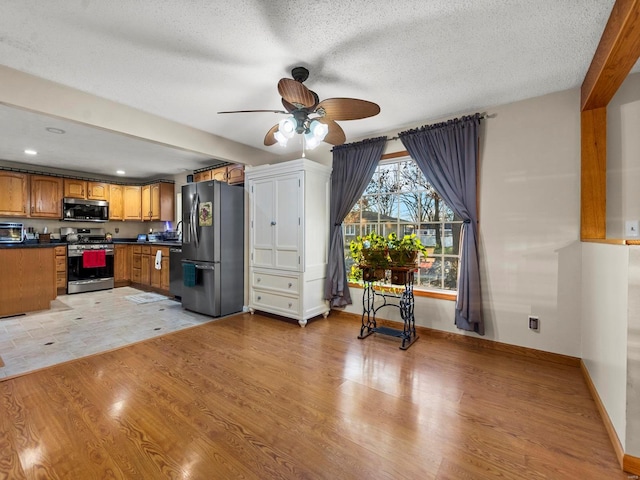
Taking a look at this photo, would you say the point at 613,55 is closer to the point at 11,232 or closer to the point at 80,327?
the point at 80,327

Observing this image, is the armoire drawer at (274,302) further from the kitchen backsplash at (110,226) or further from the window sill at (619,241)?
the kitchen backsplash at (110,226)

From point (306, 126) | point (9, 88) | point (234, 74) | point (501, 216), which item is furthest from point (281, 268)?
point (9, 88)

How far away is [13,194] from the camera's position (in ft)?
16.6

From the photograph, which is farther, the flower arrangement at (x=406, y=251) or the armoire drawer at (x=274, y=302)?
the armoire drawer at (x=274, y=302)

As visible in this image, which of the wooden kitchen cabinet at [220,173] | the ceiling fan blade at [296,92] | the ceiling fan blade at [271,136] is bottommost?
the ceiling fan blade at [271,136]

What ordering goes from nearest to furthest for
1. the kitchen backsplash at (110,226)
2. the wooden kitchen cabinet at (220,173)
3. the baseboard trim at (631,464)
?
the baseboard trim at (631,464) → the wooden kitchen cabinet at (220,173) → the kitchen backsplash at (110,226)

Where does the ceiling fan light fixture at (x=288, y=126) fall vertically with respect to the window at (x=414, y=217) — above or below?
above

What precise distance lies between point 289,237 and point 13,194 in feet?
17.1

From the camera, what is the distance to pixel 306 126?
7.75ft

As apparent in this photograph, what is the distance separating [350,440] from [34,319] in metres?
4.51

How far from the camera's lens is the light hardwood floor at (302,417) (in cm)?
145

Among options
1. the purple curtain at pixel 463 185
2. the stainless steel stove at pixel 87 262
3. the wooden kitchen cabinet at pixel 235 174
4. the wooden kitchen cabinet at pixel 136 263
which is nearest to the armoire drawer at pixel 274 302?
the wooden kitchen cabinet at pixel 235 174

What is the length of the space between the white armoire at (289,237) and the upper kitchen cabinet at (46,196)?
4.26 m

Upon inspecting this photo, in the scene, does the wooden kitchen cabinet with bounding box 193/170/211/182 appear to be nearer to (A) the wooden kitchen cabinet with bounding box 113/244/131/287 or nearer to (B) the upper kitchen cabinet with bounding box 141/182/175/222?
(B) the upper kitchen cabinet with bounding box 141/182/175/222
